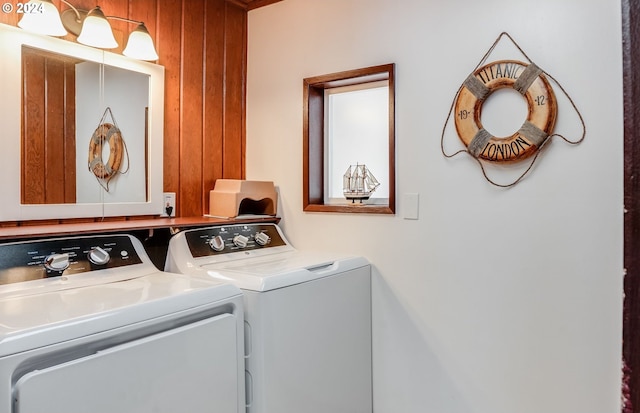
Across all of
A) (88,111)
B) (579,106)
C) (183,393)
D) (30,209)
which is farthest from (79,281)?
(579,106)

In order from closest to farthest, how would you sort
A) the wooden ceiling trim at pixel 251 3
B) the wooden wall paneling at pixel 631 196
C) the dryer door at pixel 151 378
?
the wooden wall paneling at pixel 631 196 < the dryer door at pixel 151 378 < the wooden ceiling trim at pixel 251 3

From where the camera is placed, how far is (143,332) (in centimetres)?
124

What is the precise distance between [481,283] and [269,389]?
932 millimetres

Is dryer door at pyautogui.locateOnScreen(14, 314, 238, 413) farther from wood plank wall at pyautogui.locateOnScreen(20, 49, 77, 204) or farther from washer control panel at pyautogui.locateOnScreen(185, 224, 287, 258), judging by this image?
wood plank wall at pyautogui.locateOnScreen(20, 49, 77, 204)

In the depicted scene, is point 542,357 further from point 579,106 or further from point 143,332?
point 143,332

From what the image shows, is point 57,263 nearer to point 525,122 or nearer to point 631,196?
point 631,196

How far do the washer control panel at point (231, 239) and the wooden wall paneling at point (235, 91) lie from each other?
16.7 inches

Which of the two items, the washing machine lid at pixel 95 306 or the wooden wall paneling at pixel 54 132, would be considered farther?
the wooden wall paneling at pixel 54 132

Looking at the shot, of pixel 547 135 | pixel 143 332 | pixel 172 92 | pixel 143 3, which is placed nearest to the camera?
pixel 143 332

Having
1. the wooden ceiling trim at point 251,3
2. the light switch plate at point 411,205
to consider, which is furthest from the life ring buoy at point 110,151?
the light switch plate at point 411,205

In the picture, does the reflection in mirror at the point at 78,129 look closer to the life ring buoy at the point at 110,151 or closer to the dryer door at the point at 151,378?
the life ring buoy at the point at 110,151

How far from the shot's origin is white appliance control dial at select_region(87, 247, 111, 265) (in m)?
1.57

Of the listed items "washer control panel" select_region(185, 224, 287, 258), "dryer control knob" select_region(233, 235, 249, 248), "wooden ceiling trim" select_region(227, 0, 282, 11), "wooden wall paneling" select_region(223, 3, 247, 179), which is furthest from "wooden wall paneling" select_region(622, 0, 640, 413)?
"wooden ceiling trim" select_region(227, 0, 282, 11)

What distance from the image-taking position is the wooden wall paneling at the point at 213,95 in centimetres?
234
